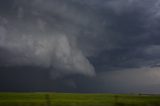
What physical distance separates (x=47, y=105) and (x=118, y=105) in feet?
38.1

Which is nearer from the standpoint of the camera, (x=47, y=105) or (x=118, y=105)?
(x=47, y=105)

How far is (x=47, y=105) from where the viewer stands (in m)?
47.9

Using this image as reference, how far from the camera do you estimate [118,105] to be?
51000mm
